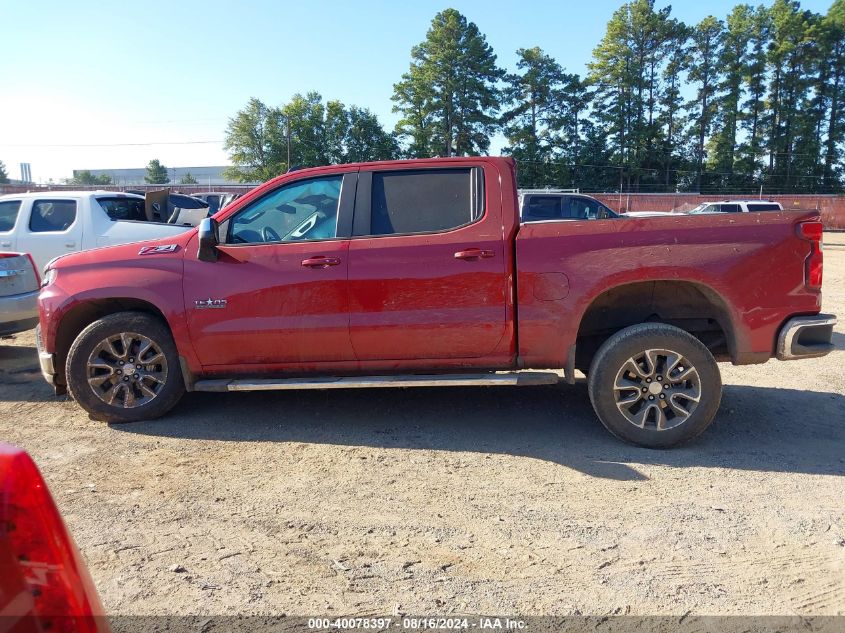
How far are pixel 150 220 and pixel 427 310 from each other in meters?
6.85

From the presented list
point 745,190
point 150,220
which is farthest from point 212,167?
point 150,220

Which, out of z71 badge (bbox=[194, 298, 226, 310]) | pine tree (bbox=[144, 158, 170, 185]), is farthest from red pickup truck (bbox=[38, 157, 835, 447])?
pine tree (bbox=[144, 158, 170, 185])

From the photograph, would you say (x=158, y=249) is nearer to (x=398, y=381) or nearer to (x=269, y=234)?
(x=269, y=234)

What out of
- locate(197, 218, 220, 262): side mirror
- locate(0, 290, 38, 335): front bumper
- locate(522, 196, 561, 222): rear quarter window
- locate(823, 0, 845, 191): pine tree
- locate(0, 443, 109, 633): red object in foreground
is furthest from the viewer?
locate(823, 0, 845, 191): pine tree

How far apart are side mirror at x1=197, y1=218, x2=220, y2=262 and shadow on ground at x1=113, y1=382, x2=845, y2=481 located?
134 centimetres

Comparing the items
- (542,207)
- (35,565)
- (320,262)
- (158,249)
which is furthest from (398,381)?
(542,207)

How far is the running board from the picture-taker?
4.43m

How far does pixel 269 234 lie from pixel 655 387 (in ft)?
9.97

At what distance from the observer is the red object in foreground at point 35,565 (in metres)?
1.25

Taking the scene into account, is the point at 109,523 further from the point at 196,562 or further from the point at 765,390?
the point at 765,390

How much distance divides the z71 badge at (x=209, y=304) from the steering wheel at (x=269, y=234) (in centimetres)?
57

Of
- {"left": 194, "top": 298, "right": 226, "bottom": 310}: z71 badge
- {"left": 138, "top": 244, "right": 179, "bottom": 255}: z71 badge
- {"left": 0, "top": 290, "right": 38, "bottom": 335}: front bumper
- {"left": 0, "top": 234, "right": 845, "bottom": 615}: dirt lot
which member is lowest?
{"left": 0, "top": 234, "right": 845, "bottom": 615}: dirt lot

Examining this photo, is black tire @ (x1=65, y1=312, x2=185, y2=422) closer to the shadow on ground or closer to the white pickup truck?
the shadow on ground

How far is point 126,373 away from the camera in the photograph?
485cm
